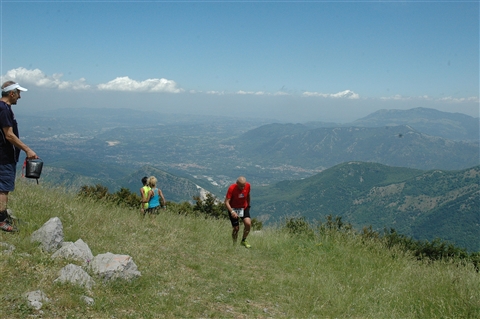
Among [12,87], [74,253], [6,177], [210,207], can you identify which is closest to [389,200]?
[210,207]

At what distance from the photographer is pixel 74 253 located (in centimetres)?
481

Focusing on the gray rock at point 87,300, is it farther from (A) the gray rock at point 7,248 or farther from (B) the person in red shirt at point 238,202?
(B) the person in red shirt at point 238,202

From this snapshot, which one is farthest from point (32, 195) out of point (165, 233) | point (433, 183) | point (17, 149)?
point (433, 183)

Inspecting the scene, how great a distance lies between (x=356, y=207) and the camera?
146 m

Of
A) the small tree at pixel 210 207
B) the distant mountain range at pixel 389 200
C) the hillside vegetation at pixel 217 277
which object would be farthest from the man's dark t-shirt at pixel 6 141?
the distant mountain range at pixel 389 200

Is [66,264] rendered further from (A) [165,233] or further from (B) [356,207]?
(B) [356,207]

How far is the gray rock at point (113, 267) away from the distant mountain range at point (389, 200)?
264 feet

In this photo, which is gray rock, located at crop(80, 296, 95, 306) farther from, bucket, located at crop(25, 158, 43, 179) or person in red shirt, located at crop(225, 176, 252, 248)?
person in red shirt, located at crop(225, 176, 252, 248)

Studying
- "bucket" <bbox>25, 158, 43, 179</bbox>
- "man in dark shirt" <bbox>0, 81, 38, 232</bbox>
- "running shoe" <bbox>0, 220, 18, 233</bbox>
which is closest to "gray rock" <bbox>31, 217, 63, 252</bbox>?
"running shoe" <bbox>0, 220, 18, 233</bbox>

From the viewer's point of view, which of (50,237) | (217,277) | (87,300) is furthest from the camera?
(217,277)

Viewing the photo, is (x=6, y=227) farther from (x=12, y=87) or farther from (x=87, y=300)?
(x=87, y=300)

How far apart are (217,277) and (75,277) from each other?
95.2 inches

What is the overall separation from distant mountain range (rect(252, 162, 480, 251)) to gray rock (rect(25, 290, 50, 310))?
268 feet

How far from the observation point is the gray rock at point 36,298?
3.54 meters
